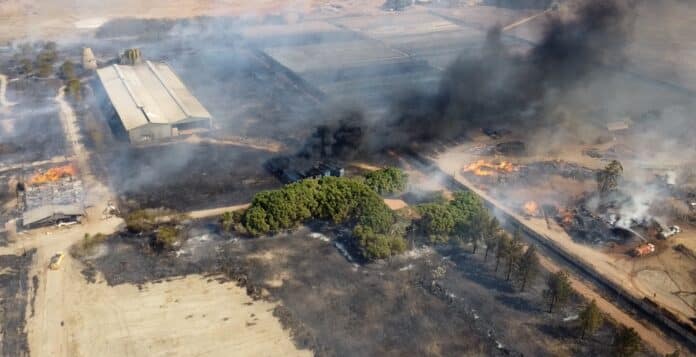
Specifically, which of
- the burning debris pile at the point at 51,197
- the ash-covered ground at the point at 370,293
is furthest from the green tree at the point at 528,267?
the burning debris pile at the point at 51,197

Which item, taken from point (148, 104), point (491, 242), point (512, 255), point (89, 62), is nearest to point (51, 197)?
point (148, 104)

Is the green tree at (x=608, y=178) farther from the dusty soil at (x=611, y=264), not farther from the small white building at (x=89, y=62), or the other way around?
the small white building at (x=89, y=62)

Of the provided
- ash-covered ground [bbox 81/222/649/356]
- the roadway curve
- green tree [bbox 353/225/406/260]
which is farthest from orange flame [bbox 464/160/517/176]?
green tree [bbox 353/225/406/260]

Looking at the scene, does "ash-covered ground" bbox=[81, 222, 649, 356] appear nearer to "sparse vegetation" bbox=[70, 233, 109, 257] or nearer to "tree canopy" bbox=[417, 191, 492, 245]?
"sparse vegetation" bbox=[70, 233, 109, 257]

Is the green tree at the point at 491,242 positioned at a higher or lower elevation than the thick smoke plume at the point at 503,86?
lower

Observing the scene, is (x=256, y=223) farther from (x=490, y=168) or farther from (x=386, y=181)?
(x=490, y=168)

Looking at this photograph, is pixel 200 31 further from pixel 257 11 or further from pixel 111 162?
pixel 111 162

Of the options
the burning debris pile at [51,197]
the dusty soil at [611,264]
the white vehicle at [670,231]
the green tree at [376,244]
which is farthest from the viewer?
the burning debris pile at [51,197]
